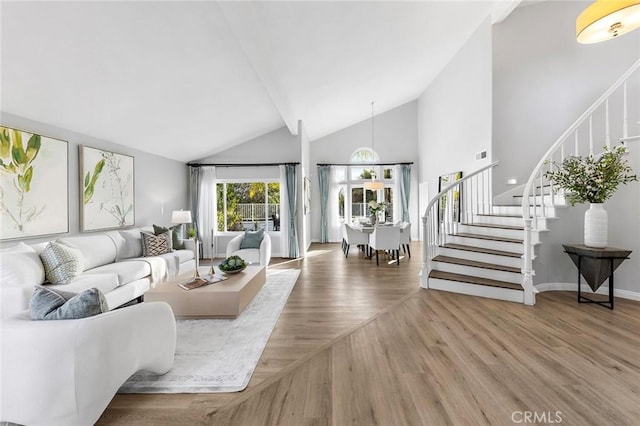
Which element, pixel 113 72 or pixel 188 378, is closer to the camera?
pixel 188 378

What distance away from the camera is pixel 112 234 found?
4082 millimetres

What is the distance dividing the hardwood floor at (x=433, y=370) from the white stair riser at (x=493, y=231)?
0.99 metres

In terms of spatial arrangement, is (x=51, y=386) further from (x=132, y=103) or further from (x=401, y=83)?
(x=401, y=83)

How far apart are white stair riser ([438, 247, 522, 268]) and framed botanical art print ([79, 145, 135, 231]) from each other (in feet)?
17.0

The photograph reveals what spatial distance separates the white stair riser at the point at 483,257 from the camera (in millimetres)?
3781

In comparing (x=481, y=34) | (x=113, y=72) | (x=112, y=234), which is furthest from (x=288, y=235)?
(x=481, y=34)

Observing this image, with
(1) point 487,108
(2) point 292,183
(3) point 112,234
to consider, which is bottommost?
(3) point 112,234

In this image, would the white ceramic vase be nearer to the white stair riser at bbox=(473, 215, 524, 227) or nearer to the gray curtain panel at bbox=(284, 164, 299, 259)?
the white stair riser at bbox=(473, 215, 524, 227)

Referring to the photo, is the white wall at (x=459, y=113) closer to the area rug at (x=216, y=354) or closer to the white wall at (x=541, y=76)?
the white wall at (x=541, y=76)

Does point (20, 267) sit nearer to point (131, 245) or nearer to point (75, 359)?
point (131, 245)

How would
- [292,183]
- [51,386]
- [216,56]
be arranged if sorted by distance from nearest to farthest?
1. [51,386]
2. [216,56]
3. [292,183]

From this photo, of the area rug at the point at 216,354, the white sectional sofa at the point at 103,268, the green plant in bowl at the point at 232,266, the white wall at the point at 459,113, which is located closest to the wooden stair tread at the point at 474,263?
the white wall at the point at 459,113

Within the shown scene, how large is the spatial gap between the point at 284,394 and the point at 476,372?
1.40 m

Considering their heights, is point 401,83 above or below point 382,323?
above
